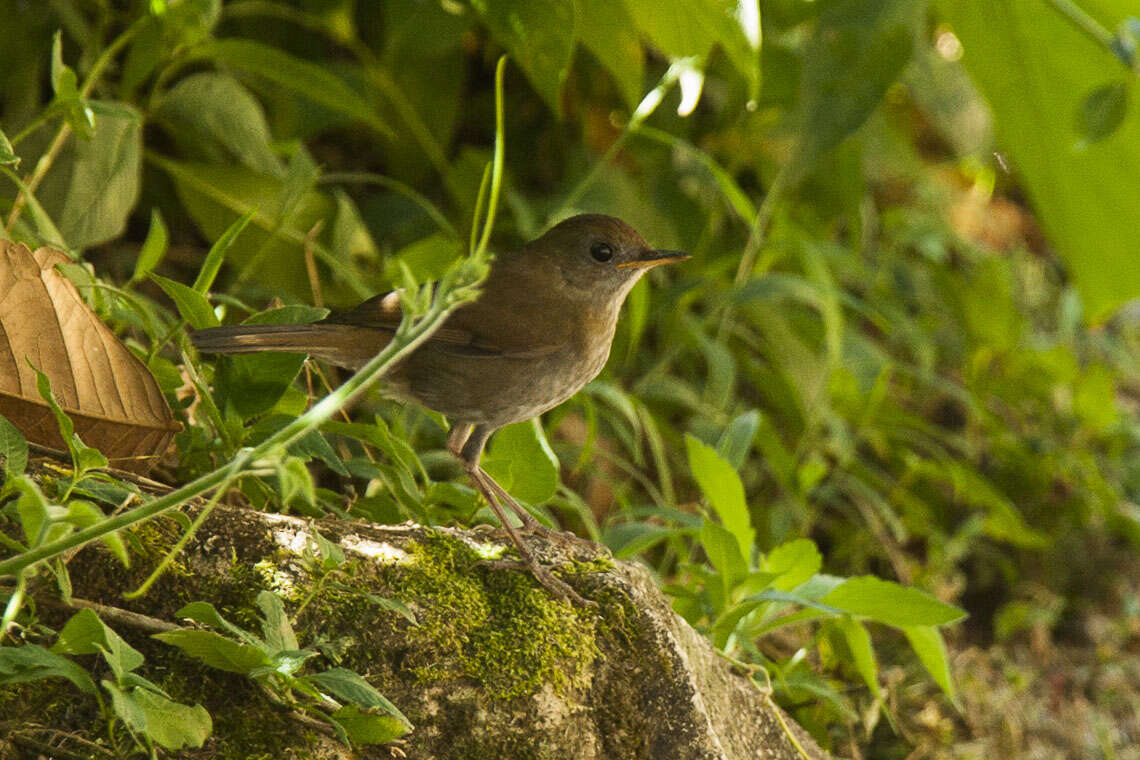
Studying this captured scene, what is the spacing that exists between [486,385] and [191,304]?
64 centimetres

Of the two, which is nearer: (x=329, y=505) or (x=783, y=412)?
(x=329, y=505)

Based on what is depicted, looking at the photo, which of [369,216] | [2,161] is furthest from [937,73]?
[2,161]

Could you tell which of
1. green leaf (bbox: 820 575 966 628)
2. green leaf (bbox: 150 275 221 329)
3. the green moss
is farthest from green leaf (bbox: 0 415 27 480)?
green leaf (bbox: 820 575 966 628)

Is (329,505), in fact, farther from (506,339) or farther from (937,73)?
(937,73)

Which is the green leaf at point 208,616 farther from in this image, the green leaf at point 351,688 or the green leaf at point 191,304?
the green leaf at point 191,304

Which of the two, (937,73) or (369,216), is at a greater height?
(937,73)

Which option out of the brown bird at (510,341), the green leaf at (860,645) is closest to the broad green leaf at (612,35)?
the brown bird at (510,341)

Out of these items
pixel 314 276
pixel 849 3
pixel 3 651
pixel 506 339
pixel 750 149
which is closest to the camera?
pixel 3 651

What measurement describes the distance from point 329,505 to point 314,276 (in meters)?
0.98

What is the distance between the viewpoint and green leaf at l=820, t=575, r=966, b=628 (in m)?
2.49

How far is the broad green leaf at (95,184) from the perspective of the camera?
293 centimetres

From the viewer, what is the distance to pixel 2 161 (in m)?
1.95

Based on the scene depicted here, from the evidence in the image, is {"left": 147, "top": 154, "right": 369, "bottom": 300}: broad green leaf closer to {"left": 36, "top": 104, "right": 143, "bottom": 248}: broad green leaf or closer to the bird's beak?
{"left": 36, "top": 104, "right": 143, "bottom": 248}: broad green leaf

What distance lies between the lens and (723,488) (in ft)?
8.98
